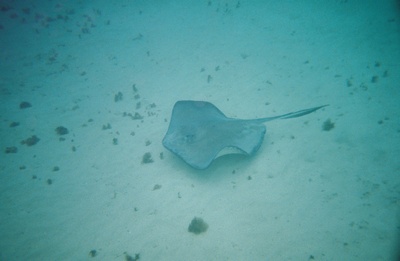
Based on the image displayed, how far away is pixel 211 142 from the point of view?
18.5 ft

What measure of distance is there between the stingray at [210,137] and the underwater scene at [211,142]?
40 mm

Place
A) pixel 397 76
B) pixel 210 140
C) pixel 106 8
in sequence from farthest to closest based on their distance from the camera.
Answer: pixel 106 8, pixel 397 76, pixel 210 140

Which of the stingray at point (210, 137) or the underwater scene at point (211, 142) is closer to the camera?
the underwater scene at point (211, 142)

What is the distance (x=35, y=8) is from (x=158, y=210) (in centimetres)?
1997

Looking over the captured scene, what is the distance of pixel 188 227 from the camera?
4.91 meters

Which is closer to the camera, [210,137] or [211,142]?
[211,142]

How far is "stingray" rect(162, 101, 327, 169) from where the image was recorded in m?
5.39

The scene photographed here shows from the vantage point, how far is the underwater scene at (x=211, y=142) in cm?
469

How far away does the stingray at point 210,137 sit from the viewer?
539 centimetres

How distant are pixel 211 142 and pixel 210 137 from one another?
7.5 inches

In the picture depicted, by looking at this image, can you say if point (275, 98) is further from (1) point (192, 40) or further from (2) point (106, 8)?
(2) point (106, 8)

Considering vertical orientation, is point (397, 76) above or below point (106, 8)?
below

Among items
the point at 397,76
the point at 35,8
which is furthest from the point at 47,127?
the point at 35,8

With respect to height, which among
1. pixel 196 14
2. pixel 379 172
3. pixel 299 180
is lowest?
pixel 299 180
